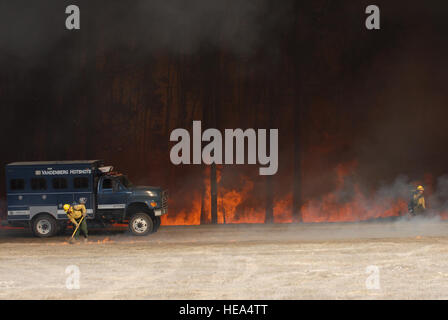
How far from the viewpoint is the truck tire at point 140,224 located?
19.7 meters

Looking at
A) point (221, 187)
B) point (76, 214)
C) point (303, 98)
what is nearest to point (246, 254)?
point (76, 214)

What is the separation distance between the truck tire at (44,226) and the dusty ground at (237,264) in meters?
0.37

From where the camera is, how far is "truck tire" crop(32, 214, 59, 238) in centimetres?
1975

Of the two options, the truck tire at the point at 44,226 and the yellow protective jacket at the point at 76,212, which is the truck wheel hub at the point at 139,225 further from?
the truck tire at the point at 44,226

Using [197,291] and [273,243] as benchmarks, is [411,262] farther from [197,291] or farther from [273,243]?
[197,291]

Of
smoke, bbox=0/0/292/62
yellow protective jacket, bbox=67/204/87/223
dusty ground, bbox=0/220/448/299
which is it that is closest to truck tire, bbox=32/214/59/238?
dusty ground, bbox=0/220/448/299

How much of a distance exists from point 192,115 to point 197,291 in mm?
12462

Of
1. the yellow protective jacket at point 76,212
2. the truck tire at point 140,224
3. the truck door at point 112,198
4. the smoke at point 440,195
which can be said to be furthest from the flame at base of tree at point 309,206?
the yellow protective jacket at point 76,212

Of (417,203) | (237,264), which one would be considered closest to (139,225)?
(237,264)

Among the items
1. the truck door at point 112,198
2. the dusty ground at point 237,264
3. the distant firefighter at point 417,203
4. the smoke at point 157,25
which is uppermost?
the smoke at point 157,25

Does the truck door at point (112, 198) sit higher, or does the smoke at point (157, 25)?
the smoke at point (157, 25)

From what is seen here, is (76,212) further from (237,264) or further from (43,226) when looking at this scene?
(237,264)

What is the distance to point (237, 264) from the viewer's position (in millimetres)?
14570

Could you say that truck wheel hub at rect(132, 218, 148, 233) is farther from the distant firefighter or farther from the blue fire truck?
the distant firefighter
